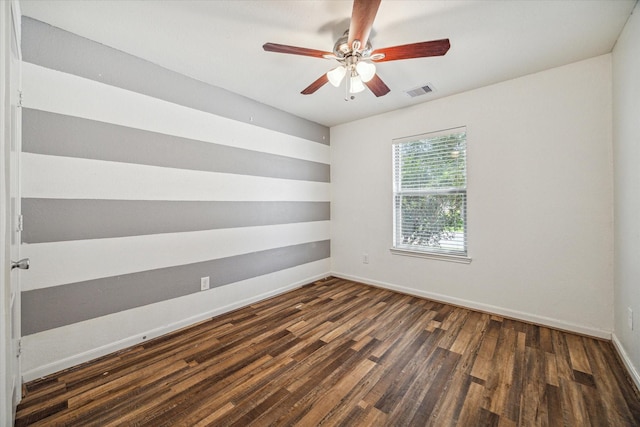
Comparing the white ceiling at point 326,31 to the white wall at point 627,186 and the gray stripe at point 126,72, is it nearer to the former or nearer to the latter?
the gray stripe at point 126,72

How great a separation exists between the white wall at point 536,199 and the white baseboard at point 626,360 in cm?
15

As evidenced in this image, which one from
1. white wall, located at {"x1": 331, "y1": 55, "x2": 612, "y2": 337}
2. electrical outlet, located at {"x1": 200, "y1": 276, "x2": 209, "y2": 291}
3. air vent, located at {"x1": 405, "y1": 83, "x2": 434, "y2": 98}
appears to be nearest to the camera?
white wall, located at {"x1": 331, "y1": 55, "x2": 612, "y2": 337}

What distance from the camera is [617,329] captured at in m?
2.13

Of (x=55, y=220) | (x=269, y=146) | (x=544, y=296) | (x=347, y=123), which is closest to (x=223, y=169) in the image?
(x=269, y=146)

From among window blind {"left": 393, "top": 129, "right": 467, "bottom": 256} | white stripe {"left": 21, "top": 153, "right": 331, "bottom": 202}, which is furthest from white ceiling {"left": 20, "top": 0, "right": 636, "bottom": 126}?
white stripe {"left": 21, "top": 153, "right": 331, "bottom": 202}

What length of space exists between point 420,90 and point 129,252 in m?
3.39

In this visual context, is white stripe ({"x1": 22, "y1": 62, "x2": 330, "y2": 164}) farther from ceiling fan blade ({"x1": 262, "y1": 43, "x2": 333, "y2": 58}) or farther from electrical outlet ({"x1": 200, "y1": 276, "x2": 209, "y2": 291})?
electrical outlet ({"x1": 200, "y1": 276, "x2": 209, "y2": 291})

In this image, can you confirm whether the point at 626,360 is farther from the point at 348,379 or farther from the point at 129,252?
the point at 129,252

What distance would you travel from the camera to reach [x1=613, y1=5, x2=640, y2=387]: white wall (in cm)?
174

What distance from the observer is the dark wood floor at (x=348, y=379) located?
1484 mm

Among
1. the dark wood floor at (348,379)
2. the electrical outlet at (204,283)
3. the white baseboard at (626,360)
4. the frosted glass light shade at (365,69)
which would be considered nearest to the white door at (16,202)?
the dark wood floor at (348,379)

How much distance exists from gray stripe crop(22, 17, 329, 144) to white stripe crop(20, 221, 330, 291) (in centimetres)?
132

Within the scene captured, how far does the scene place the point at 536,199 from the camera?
2562 millimetres

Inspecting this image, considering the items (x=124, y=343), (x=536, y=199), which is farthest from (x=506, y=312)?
(x=124, y=343)
